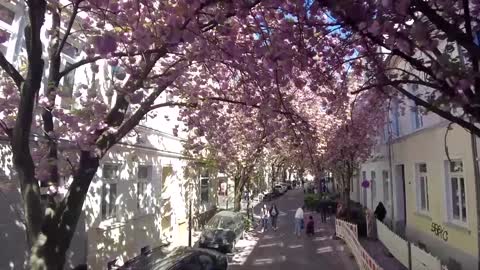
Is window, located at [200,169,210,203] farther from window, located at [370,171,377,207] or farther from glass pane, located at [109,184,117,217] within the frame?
glass pane, located at [109,184,117,217]

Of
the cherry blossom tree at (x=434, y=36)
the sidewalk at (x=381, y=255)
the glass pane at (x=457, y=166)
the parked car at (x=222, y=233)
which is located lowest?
the sidewalk at (x=381, y=255)

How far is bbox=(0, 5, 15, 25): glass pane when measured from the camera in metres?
9.77

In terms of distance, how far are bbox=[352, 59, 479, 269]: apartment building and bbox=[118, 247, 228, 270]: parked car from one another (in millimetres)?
4954

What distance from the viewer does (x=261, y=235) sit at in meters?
25.1

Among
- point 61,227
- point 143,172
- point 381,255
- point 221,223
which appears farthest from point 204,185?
point 61,227

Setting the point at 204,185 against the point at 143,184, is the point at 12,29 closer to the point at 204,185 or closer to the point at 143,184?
the point at 143,184

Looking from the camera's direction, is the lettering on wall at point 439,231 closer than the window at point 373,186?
Yes

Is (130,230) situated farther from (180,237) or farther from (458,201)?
(458,201)

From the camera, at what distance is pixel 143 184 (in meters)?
17.1

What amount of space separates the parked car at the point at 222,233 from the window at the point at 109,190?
5201 millimetres

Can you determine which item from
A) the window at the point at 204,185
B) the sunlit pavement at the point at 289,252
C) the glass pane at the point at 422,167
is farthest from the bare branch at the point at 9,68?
the window at the point at 204,185

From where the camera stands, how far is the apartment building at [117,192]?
389 inches

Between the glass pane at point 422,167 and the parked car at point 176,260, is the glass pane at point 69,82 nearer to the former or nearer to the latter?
the parked car at point 176,260

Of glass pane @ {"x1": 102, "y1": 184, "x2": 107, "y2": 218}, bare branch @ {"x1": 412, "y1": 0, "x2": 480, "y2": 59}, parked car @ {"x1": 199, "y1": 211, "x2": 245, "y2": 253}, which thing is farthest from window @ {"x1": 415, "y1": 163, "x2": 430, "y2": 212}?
bare branch @ {"x1": 412, "y1": 0, "x2": 480, "y2": 59}
